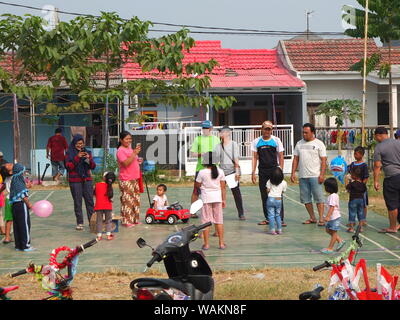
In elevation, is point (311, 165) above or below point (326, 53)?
below

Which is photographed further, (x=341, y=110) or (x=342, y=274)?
(x=341, y=110)

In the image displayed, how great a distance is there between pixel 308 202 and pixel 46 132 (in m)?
15.0

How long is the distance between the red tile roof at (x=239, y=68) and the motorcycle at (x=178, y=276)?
62.5ft

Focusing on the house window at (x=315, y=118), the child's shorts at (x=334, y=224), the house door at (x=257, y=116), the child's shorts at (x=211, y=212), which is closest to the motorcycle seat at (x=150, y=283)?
the child's shorts at (x=334, y=224)

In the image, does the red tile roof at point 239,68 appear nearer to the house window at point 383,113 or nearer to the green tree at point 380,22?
the green tree at point 380,22

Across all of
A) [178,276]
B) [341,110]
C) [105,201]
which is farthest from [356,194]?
[341,110]

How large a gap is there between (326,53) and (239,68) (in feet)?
11.9

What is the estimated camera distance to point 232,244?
10.8 m

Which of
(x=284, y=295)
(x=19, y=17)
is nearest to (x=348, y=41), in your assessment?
(x=19, y=17)

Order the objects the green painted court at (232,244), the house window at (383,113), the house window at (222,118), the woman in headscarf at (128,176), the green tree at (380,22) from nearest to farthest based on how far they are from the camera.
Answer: the green painted court at (232,244) < the woman in headscarf at (128,176) < the green tree at (380,22) < the house window at (222,118) < the house window at (383,113)

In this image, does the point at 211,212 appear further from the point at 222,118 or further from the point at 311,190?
the point at 222,118

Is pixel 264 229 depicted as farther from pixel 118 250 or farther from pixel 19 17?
pixel 19 17

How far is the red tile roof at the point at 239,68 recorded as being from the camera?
25062 millimetres

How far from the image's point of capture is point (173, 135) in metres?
22.8
